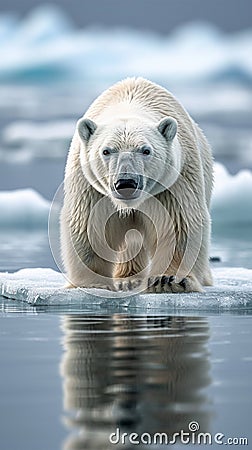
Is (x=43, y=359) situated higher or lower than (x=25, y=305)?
lower

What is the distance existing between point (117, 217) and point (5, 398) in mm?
3843

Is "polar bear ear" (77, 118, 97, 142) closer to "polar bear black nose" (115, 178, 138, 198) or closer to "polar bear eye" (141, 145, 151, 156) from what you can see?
"polar bear eye" (141, 145, 151, 156)

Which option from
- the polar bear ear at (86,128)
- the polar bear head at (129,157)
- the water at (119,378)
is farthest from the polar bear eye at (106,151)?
the water at (119,378)

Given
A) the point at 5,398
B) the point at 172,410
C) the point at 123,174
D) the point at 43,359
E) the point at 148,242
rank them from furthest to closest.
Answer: the point at 148,242 < the point at 123,174 < the point at 43,359 < the point at 5,398 < the point at 172,410

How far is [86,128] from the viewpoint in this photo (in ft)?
23.7

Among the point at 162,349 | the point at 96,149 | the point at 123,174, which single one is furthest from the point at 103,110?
the point at 162,349

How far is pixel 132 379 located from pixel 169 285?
3189 mm

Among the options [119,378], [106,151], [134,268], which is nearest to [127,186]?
[106,151]

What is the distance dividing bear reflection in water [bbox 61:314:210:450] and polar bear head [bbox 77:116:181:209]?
1.21 meters

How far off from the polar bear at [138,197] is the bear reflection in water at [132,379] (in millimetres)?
1454

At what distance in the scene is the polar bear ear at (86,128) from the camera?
718 centimetres

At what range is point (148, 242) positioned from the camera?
7.66 m

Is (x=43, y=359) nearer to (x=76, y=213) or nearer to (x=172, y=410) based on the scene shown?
(x=172, y=410)

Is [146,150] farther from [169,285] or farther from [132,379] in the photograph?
[132,379]
